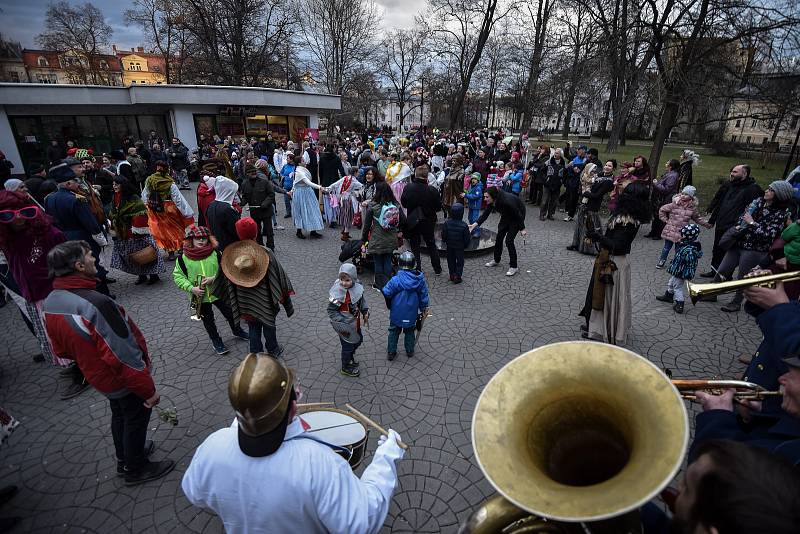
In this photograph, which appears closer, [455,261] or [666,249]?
[455,261]

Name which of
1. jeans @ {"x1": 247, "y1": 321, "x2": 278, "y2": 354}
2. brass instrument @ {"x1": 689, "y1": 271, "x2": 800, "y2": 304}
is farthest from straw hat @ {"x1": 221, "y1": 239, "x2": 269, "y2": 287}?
brass instrument @ {"x1": 689, "y1": 271, "x2": 800, "y2": 304}

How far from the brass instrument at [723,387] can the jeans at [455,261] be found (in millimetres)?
4821

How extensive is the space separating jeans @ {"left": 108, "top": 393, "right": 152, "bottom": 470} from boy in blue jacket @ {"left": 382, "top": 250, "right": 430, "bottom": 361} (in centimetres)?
258

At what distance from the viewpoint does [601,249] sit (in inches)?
193

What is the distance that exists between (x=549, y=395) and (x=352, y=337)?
9.44ft

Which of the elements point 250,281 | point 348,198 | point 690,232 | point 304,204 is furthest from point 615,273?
point 304,204

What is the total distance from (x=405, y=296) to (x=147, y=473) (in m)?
2.96

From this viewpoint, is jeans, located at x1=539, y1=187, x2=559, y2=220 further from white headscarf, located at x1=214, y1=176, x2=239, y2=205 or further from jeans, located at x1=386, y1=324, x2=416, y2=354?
white headscarf, located at x1=214, y1=176, x2=239, y2=205

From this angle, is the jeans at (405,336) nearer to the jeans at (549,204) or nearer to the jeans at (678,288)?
the jeans at (678,288)

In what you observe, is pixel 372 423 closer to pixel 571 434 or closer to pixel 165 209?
pixel 571 434

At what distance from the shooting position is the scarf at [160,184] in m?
7.04

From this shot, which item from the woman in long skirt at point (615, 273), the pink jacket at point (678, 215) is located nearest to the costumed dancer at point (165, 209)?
the woman in long skirt at point (615, 273)

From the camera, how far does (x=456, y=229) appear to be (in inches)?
269

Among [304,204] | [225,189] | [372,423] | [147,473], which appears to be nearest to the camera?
[372,423]
